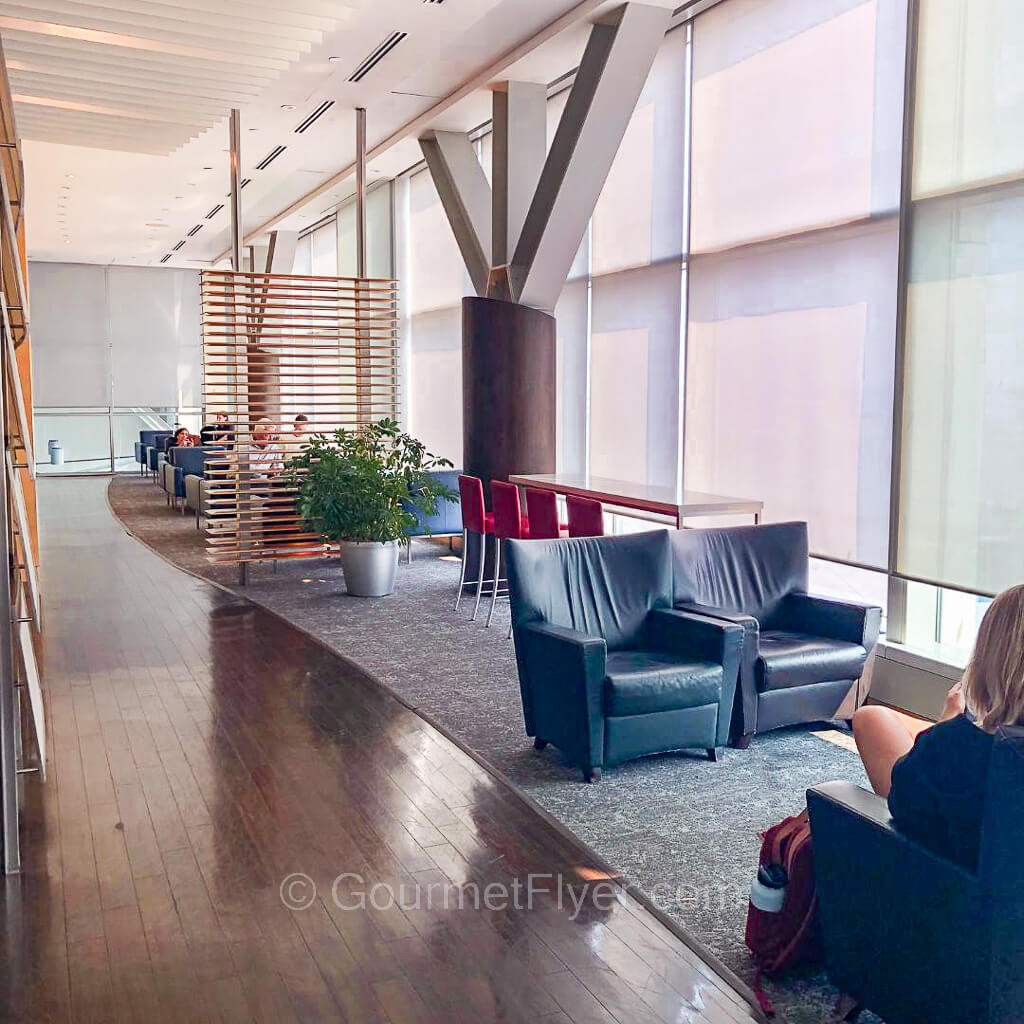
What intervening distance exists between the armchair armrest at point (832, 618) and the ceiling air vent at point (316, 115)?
21.9 feet

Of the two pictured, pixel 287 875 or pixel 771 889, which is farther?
pixel 287 875

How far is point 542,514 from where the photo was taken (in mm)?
6977

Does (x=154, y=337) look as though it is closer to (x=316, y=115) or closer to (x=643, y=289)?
(x=316, y=115)

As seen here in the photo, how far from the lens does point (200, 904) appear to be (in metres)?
3.30

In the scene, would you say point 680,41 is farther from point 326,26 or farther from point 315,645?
point 315,645

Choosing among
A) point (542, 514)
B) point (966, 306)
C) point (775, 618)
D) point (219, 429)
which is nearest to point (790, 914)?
point (775, 618)

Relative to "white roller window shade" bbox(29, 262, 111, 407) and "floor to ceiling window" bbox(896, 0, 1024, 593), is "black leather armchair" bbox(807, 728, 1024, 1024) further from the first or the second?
"white roller window shade" bbox(29, 262, 111, 407)

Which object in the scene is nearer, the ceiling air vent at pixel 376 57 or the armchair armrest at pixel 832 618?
the armchair armrest at pixel 832 618

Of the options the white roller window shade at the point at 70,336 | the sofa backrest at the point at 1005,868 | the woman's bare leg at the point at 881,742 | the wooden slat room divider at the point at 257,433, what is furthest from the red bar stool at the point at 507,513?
the white roller window shade at the point at 70,336

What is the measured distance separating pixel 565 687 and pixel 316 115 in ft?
24.9

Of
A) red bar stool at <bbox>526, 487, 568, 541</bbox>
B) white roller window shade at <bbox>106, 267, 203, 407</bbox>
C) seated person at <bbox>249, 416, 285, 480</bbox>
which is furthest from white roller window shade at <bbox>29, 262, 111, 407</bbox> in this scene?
red bar stool at <bbox>526, 487, 568, 541</bbox>

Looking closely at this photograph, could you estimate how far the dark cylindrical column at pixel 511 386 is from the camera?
8188 mm

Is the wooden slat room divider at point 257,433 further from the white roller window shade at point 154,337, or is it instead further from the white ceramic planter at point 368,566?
the white roller window shade at point 154,337

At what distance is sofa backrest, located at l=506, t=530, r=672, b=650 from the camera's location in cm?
473
